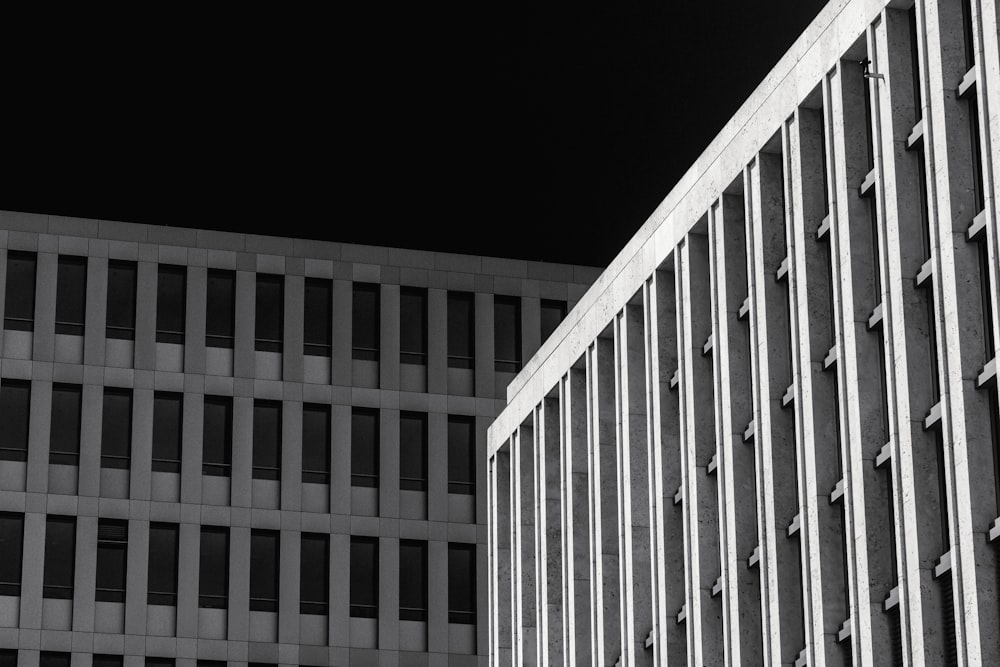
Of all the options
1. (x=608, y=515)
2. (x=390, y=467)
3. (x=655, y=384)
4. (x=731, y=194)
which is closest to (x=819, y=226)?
(x=731, y=194)

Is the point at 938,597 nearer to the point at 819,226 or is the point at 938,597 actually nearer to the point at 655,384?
the point at 819,226

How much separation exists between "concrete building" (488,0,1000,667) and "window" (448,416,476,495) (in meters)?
21.8

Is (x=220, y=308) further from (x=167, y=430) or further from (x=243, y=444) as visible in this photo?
(x=243, y=444)

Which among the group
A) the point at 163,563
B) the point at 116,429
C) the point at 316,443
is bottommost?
the point at 163,563

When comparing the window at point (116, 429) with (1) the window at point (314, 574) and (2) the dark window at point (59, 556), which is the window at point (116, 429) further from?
(1) the window at point (314, 574)

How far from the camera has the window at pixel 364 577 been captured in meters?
82.6

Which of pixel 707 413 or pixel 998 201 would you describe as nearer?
pixel 998 201

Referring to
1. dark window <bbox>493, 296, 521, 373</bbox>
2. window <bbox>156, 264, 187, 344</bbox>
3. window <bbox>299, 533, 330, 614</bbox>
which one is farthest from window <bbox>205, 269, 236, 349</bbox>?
dark window <bbox>493, 296, 521, 373</bbox>

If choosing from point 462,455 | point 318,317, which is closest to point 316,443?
point 318,317

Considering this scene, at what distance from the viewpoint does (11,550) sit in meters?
80.4

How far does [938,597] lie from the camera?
131 feet

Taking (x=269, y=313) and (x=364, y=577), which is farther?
(x=269, y=313)

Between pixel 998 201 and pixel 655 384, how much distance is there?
17737 millimetres

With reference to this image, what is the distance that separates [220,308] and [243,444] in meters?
5.71
